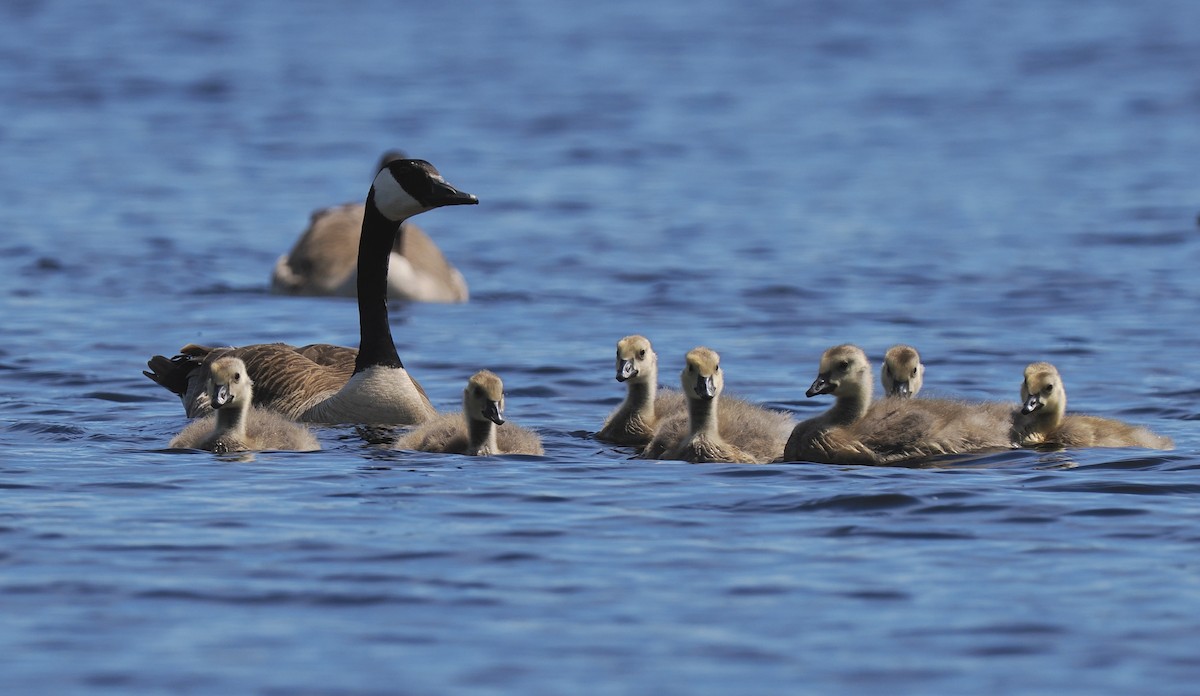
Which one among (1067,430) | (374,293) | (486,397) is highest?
(374,293)

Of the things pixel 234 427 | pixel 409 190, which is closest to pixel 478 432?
pixel 234 427

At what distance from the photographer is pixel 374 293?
13.3m

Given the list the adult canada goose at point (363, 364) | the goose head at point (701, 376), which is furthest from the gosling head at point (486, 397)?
the adult canada goose at point (363, 364)

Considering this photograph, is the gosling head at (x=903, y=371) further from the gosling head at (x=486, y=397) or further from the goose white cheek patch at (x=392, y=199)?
the goose white cheek patch at (x=392, y=199)

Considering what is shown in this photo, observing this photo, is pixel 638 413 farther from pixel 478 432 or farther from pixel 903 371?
pixel 903 371

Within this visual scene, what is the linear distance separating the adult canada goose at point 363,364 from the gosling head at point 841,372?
2.68 meters

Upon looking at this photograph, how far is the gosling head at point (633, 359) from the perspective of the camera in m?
11.3

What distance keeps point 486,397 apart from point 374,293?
2857 mm

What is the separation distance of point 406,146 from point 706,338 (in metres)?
14.0

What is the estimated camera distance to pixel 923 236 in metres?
22.8

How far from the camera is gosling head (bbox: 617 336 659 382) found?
445 inches

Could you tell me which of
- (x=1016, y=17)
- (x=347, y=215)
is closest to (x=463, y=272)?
A: (x=347, y=215)

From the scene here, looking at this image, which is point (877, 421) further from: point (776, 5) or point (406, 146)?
point (776, 5)

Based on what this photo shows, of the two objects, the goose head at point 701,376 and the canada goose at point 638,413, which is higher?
the goose head at point 701,376
